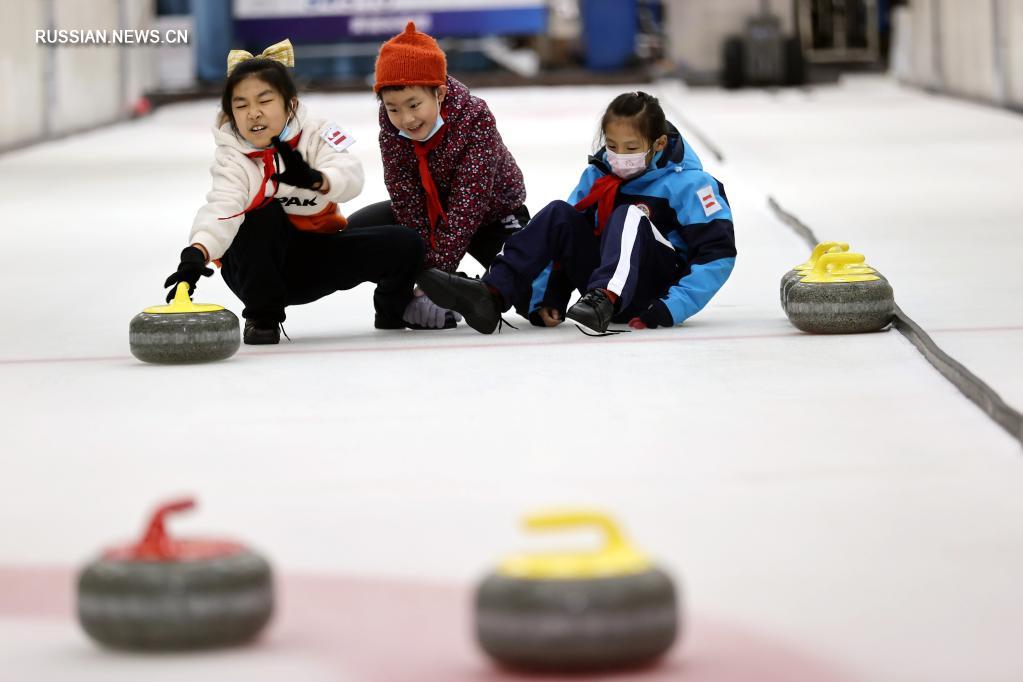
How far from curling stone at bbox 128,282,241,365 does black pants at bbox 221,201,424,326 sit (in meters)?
0.29

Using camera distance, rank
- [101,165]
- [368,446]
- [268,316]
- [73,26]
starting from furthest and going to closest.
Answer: [73,26], [101,165], [268,316], [368,446]

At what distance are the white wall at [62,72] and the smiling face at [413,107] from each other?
10170 mm

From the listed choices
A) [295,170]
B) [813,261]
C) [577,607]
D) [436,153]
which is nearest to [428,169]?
[436,153]

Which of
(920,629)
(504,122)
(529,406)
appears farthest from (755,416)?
(504,122)

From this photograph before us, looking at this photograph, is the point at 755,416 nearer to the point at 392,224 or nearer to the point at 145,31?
the point at 392,224

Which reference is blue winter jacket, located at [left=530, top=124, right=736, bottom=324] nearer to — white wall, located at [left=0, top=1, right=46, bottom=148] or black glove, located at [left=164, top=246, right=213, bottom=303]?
black glove, located at [left=164, top=246, right=213, bottom=303]

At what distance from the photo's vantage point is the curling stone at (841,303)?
4379mm

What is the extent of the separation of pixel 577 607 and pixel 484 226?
309 centimetres

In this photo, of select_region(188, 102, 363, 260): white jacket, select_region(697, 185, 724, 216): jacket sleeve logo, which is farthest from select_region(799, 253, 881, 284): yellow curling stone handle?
select_region(188, 102, 363, 260): white jacket

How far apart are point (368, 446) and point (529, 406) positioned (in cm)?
48

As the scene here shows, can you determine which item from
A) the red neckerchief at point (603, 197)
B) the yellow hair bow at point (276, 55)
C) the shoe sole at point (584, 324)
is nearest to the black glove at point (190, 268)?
the yellow hair bow at point (276, 55)

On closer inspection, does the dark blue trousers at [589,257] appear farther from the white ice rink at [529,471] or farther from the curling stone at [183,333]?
the curling stone at [183,333]

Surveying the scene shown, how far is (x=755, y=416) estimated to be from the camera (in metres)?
3.41

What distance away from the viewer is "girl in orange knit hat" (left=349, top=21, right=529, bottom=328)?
14.6 ft
